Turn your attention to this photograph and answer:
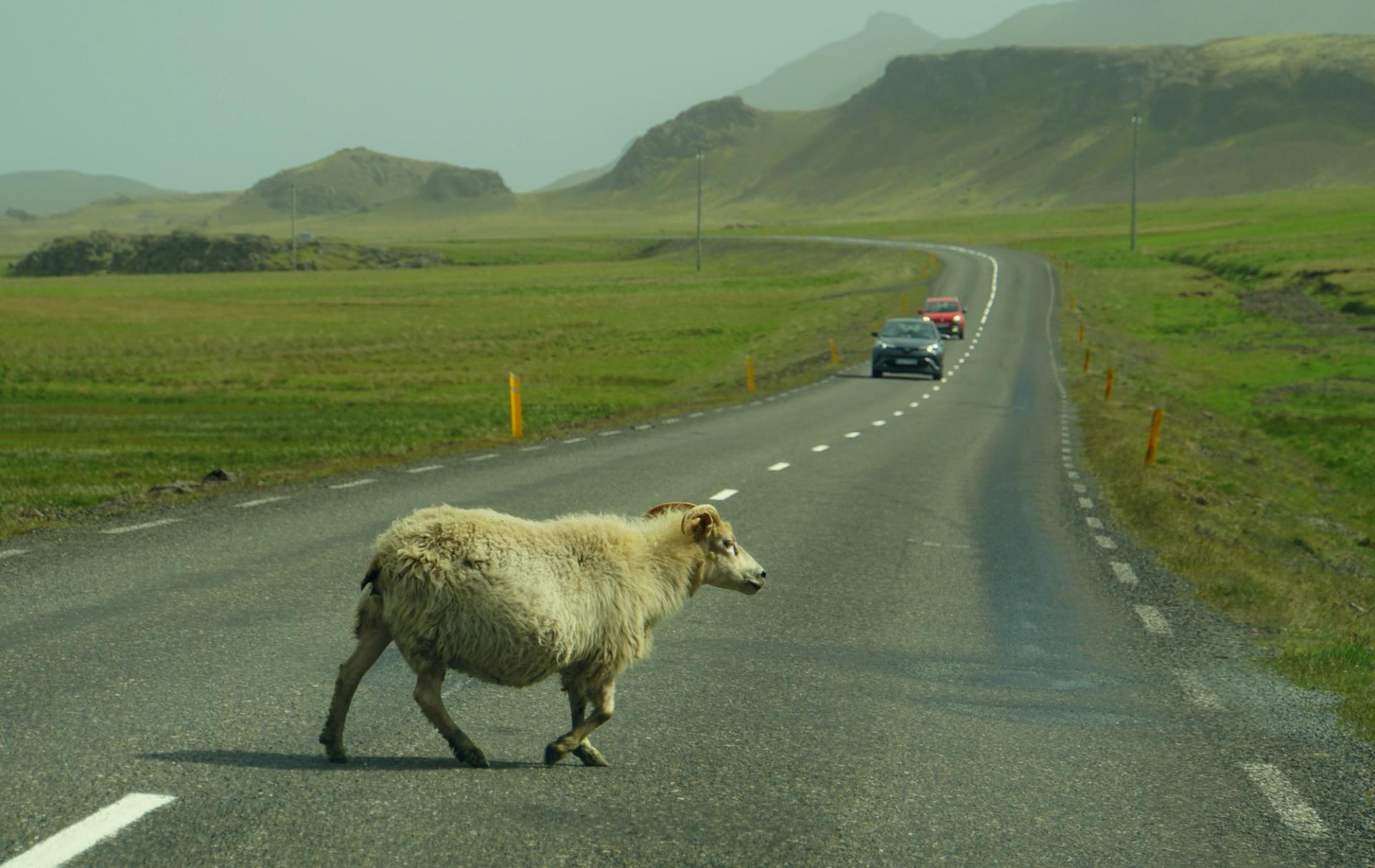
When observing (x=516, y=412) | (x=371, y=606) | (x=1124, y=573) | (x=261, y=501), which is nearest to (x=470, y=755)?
(x=371, y=606)

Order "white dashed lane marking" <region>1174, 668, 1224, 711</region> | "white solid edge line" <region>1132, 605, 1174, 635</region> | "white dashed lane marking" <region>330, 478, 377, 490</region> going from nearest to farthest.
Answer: "white dashed lane marking" <region>1174, 668, 1224, 711</region>, "white solid edge line" <region>1132, 605, 1174, 635</region>, "white dashed lane marking" <region>330, 478, 377, 490</region>

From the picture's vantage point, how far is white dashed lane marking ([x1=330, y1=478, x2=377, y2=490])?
17.1 meters

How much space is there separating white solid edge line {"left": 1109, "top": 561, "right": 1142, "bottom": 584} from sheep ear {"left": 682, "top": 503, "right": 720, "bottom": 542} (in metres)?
6.86

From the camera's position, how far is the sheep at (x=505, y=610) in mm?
6059

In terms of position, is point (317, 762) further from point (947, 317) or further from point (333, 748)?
point (947, 317)

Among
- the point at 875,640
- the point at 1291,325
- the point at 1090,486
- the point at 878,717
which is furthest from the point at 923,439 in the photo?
the point at 1291,325

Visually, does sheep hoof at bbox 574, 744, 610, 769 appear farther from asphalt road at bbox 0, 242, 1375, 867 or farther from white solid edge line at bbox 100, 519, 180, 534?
white solid edge line at bbox 100, 519, 180, 534

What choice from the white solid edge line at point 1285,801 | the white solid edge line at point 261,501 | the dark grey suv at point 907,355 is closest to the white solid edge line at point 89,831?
the white solid edge line at point 1285,801

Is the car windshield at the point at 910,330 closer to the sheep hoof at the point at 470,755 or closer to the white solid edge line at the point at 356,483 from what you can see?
the white solid edge line at the point at 356,483

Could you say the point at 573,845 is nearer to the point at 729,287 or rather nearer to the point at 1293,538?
the point at 1293,538

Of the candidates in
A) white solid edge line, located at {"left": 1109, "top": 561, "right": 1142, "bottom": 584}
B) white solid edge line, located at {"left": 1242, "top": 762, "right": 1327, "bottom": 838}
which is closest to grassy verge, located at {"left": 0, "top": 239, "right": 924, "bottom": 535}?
white solid edge line, located at {"left": 1109, "top": 561, "right": 1142, "bottom": 584}

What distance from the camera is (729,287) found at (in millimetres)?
97625

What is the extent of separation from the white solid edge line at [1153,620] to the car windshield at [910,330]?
34.6 m

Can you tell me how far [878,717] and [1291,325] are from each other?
64.7 metres
